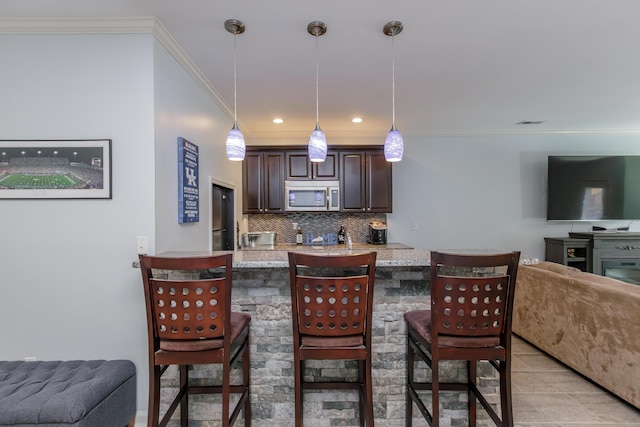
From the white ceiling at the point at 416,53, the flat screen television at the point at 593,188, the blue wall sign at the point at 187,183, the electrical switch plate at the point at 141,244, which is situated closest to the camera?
the white ceiling at the point at 416,53

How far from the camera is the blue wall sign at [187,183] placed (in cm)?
222

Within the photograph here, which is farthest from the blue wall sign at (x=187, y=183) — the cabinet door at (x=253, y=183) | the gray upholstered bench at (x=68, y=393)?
the cabinet door at (x=253, y=183)

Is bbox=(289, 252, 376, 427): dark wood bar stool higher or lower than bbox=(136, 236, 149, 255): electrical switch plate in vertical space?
lower

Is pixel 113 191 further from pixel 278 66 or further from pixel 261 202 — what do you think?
pixel 261 202

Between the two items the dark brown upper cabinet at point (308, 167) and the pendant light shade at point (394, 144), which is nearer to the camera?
the pendant light shade at point (394, 144)

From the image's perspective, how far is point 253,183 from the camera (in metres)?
4.24

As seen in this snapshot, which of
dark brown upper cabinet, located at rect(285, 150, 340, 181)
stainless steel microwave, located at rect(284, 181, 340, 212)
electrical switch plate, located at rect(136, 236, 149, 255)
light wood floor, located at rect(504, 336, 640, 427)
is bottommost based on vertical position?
light wood floor, located at rect(504, 336, 640, 427)

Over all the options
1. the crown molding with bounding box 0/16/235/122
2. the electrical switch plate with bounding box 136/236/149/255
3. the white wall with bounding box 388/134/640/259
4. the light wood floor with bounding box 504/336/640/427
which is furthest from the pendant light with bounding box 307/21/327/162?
the white wall with bounding box 388/134/640/259

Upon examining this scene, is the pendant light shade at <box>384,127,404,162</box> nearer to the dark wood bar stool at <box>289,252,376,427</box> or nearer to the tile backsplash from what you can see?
the dark wood bar stool at <box>289,252,376,427</box>

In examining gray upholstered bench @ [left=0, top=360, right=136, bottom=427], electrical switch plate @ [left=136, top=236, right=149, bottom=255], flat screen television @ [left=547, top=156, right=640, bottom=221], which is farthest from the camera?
flat screen television @ [left=547, top=156, right=640, bottom=221]

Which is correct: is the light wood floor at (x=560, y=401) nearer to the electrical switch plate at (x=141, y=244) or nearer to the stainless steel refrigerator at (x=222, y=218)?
the electrical switch plate at (x=141, y=244)

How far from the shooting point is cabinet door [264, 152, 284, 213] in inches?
167

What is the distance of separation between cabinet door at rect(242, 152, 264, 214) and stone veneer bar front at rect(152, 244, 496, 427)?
2408 millimetres

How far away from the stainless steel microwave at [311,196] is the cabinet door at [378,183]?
1.51ft
